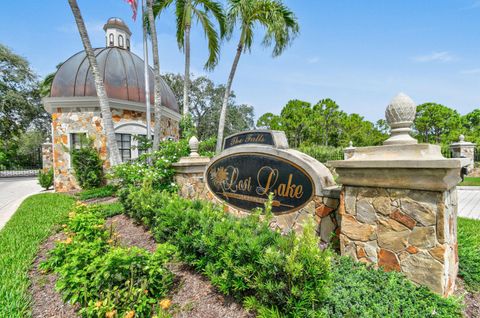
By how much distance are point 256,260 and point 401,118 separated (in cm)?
215

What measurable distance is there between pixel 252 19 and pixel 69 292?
11.1m

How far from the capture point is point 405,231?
2410 mm

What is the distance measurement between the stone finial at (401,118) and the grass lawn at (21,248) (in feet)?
14.1

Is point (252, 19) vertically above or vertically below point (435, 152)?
above

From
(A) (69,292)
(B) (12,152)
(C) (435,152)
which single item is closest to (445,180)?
(C) (435,152)

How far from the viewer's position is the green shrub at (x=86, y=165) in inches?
396

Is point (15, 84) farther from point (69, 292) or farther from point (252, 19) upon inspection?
point (69, 292)

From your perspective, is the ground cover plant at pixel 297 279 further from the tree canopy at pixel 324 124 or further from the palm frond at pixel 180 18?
the tree canopy at pixel 324 124

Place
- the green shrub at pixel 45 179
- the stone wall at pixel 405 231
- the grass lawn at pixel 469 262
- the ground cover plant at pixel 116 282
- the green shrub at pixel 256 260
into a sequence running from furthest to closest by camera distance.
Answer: the green shrub at pixel 45 179, the grass lawn at pixel 469 262, the stone wall at pixel 405 231, the ground cover plant at pixel 116 282, the green shrub at pixel 256 260

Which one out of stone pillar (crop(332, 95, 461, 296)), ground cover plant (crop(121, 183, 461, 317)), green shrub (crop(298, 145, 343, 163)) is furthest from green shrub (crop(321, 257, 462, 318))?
green shrub (crop(298, 145, 343, 163))

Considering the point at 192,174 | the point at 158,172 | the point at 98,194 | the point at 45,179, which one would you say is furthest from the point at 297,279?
the point at 45,179

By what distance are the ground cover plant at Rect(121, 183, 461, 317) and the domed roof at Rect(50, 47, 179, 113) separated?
1055cm

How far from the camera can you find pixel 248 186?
4410 millimetres

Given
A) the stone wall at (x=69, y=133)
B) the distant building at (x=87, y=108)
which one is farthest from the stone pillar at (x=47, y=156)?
the stone wall at (x=69, y=133)
